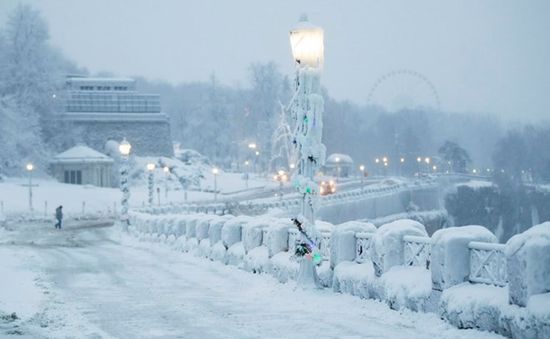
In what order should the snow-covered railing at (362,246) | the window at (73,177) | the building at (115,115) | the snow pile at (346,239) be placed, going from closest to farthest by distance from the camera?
the snow-covered railing at (362,246) → the snow pile at (346,239) → the window at (73,177) → the building at (115,115)

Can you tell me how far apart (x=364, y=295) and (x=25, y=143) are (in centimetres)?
7460

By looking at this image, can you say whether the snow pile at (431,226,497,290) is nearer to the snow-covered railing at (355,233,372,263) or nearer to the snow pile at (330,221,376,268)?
the snow-covered railing at (355,233,372,263)

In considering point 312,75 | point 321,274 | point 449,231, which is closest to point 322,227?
point 321,274

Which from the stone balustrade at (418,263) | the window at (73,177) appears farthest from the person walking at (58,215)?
the window at (73,177)

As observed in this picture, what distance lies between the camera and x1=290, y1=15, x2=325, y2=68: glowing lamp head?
1706cm

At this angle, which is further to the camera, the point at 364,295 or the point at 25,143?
the point at 25,143

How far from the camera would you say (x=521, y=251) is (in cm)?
1042

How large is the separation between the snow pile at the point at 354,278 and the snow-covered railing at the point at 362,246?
0.14m

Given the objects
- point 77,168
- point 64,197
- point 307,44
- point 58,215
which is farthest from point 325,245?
point 77,168

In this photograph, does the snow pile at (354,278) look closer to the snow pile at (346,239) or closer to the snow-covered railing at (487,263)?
the snow pile at (346,239)

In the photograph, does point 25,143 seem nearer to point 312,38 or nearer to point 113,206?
point 113,206

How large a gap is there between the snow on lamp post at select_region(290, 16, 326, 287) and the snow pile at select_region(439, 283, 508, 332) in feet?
17.0

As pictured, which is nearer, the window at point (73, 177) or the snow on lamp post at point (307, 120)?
the snow on lamp post at point (307, 120)

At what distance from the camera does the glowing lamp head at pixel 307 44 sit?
17062 mm
